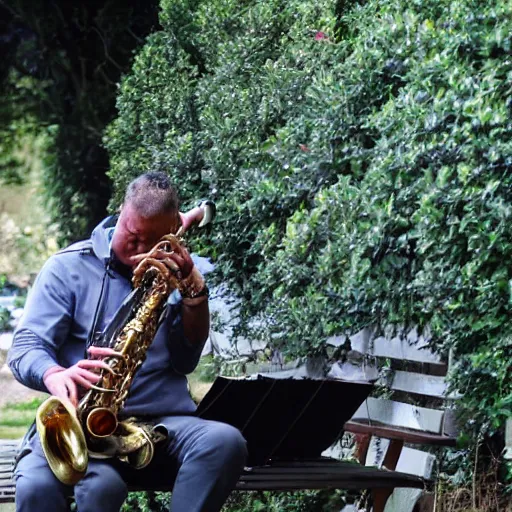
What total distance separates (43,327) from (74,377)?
255mm

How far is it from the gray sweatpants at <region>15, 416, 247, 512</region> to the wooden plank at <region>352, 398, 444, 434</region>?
1.13 metres

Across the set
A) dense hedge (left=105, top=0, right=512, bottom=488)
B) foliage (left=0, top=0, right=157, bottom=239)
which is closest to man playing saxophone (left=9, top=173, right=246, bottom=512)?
dense hedge (left=105, top=0, right=512, bottom=488)

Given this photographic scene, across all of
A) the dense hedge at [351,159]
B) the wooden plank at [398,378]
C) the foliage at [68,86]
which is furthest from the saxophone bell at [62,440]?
the foliage at [68,86]

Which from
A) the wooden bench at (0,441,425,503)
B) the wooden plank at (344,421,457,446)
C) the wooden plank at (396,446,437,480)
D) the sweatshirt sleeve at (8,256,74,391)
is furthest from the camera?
the wooden plank at (396,446,437,480)

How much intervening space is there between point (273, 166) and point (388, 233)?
106 centimetres

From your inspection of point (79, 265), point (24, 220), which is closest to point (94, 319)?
point (79, 265)

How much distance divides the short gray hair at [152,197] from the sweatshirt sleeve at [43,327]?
0.34 metres

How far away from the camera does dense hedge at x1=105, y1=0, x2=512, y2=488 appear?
162 inches

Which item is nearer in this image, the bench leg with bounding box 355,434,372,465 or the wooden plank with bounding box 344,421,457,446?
the wooden plank with bounding box 344,421,457,446

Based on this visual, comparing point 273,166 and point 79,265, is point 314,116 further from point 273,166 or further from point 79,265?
point 79,265

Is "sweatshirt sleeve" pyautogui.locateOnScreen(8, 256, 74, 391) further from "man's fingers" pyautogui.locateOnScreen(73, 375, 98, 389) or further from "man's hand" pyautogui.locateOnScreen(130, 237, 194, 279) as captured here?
"man's hand" pyautogui.locateOnScreen(130, 237, 194, 279)

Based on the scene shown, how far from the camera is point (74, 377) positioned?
365 centimetres

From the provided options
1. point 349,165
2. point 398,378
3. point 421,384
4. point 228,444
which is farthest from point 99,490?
point 349,165

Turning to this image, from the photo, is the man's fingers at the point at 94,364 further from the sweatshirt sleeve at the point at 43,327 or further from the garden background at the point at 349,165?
the garden background at the point at 349,165
